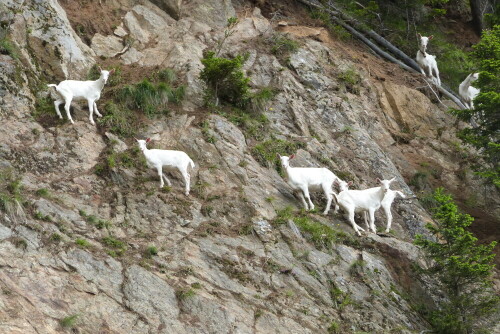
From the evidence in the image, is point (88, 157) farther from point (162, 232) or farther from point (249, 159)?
point (249, 159)

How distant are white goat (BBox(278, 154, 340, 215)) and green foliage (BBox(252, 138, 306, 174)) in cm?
102

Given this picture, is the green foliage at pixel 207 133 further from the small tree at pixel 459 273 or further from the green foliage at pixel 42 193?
the small tree at pixel 459 273

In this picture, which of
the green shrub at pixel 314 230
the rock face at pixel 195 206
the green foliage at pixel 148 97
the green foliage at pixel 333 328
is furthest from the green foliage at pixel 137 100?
the green foliage at pixel 333 328

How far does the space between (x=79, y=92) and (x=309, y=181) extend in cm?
673

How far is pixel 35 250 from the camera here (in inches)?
501

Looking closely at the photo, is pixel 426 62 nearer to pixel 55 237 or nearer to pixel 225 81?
pixel 225 81

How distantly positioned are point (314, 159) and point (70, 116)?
732 centimetres

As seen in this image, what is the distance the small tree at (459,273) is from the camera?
14.6m

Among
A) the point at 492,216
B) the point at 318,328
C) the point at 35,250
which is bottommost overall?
the point at 492,216

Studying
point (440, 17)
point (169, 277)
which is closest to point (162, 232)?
point (169, 277)

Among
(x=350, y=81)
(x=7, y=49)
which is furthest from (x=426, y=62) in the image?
(x=7, y=49)

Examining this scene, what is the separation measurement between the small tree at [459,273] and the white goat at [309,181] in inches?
118

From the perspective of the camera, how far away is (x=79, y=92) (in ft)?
57.3

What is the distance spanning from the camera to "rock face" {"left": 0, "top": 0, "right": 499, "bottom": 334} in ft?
41.4
